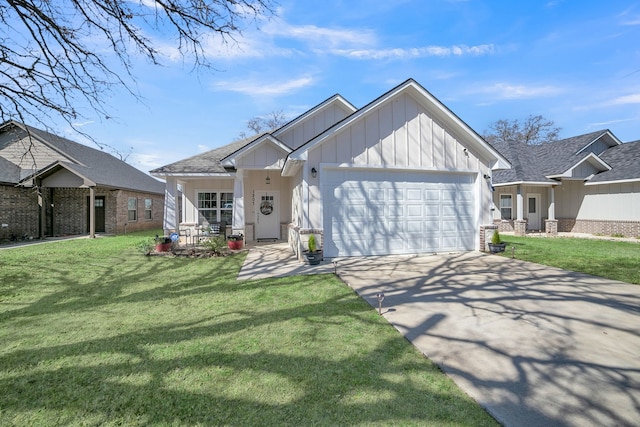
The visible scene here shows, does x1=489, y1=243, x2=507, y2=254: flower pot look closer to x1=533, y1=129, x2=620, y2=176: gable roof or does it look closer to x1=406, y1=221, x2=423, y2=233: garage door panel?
x1=406, y1=221, x2=423, y2=233: garage door panel

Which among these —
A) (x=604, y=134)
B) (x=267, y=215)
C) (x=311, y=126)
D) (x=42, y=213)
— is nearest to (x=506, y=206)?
(x=604, y=134)

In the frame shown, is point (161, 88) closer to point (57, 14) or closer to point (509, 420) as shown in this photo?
point (57, 14)

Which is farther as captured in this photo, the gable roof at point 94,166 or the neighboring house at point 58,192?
the gable roof at point 94,166

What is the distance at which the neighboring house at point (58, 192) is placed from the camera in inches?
594

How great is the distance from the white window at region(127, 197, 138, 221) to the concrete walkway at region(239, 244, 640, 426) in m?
16.3

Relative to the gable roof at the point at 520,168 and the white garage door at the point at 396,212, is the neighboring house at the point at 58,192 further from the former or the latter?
the gable roof at the point at 520,168

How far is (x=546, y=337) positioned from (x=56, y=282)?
30.6ft

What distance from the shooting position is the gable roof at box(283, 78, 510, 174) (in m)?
8.62

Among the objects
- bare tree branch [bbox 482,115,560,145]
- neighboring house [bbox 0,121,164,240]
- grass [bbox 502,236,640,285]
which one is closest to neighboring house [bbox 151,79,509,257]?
grass [bbox 502,236,640,285]

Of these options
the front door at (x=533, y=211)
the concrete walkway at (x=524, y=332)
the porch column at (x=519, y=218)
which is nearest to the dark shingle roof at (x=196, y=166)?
the concrete walkway at (x=524, y=332)

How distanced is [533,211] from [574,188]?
8.02 ft

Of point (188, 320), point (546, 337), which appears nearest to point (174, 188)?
point (188, 320)

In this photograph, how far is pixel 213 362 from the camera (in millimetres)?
3188

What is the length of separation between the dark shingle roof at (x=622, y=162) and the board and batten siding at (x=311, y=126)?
14396mm
